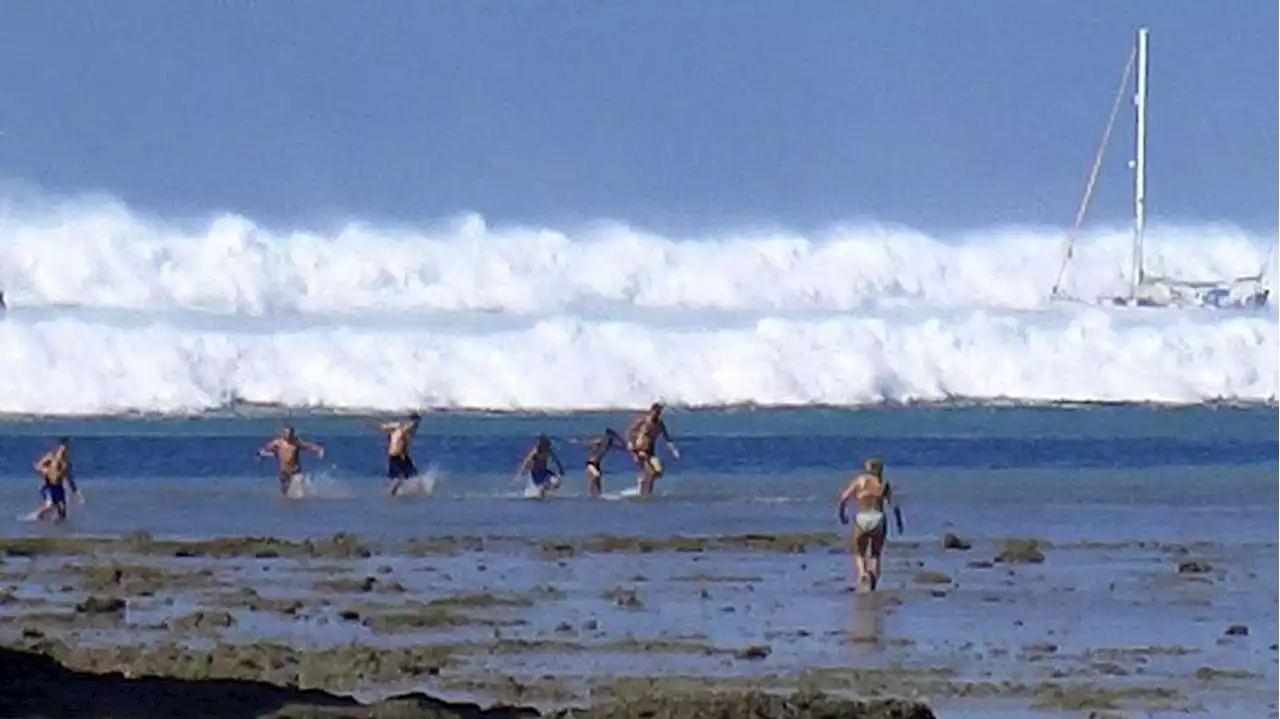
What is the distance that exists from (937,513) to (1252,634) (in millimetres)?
17746

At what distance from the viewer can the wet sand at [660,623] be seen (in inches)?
747

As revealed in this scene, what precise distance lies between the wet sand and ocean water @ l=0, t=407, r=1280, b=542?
3660 millimetres

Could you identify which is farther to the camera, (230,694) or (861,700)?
(861,700)

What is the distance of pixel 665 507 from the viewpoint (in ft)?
138

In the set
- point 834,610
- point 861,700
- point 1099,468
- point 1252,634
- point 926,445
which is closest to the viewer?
point 861,700

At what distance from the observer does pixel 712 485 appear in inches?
1994

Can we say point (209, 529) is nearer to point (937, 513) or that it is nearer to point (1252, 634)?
point (937, 513)

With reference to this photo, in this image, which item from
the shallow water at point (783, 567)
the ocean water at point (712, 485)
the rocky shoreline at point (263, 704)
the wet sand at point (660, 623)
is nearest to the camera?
the rocky shoreline at point (263, 704)

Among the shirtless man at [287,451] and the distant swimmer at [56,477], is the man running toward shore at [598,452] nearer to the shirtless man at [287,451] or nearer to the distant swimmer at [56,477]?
the shirtless man at [287,451]

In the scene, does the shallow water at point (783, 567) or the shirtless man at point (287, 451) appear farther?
the shirtless man at point (287, 451)

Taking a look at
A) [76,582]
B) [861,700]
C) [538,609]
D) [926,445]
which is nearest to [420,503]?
[76,582]

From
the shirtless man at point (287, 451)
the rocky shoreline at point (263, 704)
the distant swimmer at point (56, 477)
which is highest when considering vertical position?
the shirtless man at point (287, 451)

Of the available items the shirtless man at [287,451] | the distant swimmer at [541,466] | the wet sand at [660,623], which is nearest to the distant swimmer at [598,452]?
the distant swimmer at [541,466]

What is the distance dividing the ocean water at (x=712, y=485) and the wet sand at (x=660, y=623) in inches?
144
